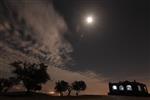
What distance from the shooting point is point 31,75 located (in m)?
52.8

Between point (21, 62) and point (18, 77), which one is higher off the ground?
point (21, 62)

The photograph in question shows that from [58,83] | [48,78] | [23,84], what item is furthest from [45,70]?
[58,83]

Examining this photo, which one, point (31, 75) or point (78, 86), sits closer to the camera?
point (31, 75)

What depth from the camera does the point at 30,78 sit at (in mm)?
52094

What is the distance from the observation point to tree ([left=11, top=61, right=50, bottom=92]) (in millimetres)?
51881

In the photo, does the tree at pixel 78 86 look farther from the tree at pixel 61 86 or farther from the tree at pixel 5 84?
the tree at pixel 5 84

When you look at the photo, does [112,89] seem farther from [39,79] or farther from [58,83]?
[39,79]

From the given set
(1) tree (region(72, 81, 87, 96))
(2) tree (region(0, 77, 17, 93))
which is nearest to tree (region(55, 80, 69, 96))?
(1) tree (region(72, 81, 87, 96))

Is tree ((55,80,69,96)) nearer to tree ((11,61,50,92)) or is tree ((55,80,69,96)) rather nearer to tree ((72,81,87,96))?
tree ((72,81,87,96))

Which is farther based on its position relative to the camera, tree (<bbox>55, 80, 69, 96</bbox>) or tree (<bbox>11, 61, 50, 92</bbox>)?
tree (<bbox>55, 80, 69, 96</bbox>)

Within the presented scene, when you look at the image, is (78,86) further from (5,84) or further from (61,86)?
(5,84)

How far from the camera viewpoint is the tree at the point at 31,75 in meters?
51.9

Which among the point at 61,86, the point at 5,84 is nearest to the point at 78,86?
the point at 61,86

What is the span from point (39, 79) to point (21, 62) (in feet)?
28.5
